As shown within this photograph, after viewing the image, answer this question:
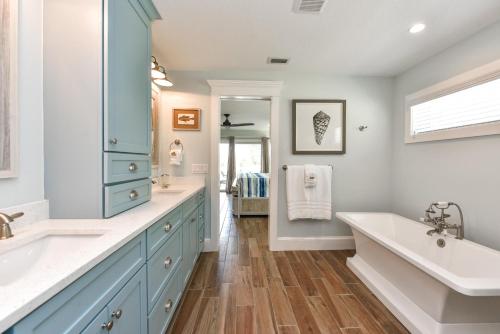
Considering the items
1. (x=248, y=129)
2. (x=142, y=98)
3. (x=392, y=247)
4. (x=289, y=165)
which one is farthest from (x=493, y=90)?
(x=248, y=129)

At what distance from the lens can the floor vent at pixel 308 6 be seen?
1630 mm

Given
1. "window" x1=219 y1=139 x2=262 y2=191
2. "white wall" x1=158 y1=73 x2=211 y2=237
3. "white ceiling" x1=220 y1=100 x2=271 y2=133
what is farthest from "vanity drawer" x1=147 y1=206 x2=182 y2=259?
"window" x1=219 y1=139 x2=262 y2=191

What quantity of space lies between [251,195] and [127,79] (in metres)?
3.66

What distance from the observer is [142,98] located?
63.6 inches

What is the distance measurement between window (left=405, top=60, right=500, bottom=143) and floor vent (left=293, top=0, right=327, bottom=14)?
1.44 metres

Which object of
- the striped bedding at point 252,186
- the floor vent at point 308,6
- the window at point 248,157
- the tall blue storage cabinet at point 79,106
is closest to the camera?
the tall blue storage cabinet at point 79,106

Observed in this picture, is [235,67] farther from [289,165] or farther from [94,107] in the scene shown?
[94,107]

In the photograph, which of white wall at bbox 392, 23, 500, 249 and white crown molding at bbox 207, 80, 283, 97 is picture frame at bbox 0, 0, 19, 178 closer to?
white crown molding at bbox 207, 80, 283, 97

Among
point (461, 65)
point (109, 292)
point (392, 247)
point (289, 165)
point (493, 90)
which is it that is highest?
point (461, 65)

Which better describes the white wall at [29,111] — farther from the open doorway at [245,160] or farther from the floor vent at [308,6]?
the open doorway at [245,160]

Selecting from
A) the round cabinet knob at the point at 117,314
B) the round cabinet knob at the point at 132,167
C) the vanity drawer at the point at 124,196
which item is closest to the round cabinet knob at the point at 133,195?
the vanity drawer at the point at 124,196

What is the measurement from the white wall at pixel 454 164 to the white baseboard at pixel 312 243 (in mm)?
784

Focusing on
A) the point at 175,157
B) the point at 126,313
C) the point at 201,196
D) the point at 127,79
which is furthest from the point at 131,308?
the point at 175,157

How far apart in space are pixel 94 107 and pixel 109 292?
0.88 m
